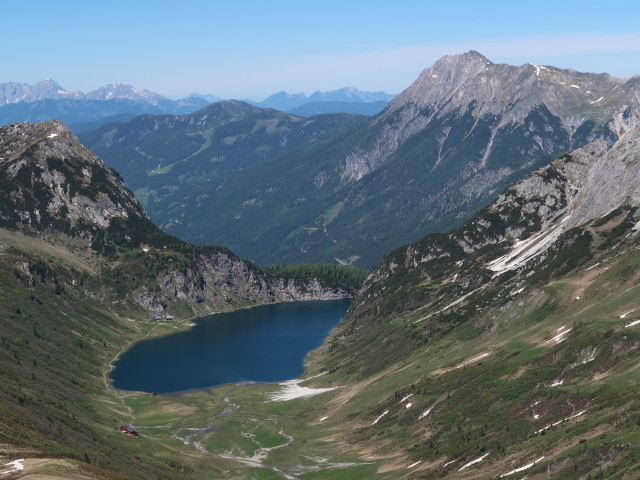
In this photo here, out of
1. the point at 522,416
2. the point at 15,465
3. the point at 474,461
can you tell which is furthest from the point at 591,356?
the point at 15,465

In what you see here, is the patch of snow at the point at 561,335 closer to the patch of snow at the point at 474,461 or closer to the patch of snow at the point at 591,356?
the patch of snow at the point at 591,356

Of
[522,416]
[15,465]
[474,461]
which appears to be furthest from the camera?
[522,416]

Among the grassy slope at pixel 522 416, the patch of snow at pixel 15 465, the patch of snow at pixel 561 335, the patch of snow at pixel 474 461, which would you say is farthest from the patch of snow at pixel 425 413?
the patch of snow at pixel 15 465

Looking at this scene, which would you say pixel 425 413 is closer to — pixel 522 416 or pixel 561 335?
pixel 561 335

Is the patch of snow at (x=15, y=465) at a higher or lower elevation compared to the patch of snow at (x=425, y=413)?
higher

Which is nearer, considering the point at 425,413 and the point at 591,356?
the point at 591,356

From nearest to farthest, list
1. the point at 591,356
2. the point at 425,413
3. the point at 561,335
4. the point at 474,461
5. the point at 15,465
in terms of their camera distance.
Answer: the point at 15,465 < the point at 474,461 < the point at 591,356 < the point at 561,335 < the point at 425,413

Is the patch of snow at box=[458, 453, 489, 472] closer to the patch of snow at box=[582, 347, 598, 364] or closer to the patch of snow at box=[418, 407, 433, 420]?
the patch of snow at box=[582, 347, 598, 364]

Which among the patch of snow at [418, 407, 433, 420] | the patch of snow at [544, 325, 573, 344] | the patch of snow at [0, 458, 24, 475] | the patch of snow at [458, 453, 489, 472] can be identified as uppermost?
the patch of snow at [0, 458, 24, 475]

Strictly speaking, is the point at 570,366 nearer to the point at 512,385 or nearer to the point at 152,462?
the point at 512,385

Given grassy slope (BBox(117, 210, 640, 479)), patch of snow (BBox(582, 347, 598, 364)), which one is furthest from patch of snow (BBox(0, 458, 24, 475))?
patch of snow (BBox(582, 347, 598, 364))

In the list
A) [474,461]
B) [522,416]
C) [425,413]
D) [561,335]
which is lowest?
[425,413]

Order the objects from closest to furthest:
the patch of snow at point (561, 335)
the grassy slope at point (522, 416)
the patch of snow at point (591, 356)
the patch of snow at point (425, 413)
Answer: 1. the grassy slope at point (522, 416)
2. the patch of snow at point (591, 356)
3. the patch of snow at point (561, 335)
4. the patch of snow at point (425, 413)

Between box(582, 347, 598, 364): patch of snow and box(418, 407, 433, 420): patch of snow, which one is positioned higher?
box(582, 347, 598, 364): patch of snow
